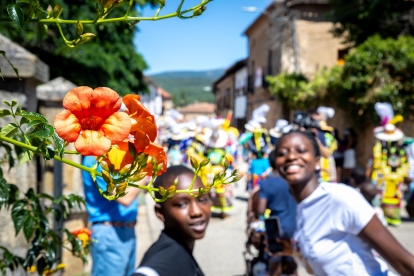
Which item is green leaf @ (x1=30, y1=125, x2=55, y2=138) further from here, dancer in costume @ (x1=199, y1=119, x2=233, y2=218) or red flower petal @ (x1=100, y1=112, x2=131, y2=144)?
dancer in costume @ (x1=199, y1=119, x2=233, y2=218)

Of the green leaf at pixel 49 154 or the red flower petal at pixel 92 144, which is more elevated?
the red flower petal at pixel 92 144

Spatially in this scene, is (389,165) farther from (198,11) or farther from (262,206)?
(198,11)

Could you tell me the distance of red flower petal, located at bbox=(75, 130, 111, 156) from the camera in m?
0.69

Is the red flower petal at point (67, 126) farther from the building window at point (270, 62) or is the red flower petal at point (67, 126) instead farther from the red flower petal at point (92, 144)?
the building window at point (270, 62)

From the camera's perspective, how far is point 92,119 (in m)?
0.73

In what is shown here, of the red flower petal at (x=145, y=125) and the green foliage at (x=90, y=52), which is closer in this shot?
the red flower petal at (x=145, y=125)

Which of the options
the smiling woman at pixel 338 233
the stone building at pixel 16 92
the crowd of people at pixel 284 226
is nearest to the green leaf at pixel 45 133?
the crowd of people at pixel 284 226

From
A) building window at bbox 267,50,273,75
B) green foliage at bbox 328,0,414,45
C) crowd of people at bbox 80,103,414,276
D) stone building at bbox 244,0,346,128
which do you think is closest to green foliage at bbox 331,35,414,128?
green foliage at bbox 328,0,414,45

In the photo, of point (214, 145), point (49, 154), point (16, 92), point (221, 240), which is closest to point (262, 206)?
point (16, 92)

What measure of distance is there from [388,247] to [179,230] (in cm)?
98

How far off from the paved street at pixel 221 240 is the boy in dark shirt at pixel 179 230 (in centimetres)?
309

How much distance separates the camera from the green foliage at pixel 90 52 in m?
8.38

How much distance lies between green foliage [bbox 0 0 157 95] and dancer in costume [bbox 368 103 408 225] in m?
4.46

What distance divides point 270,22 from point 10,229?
2108 centimetres
